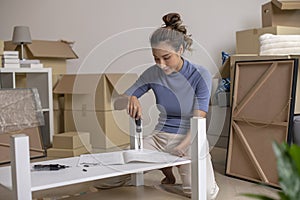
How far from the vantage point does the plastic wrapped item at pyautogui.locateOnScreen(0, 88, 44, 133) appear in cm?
246

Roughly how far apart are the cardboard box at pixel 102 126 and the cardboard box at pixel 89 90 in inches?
1.9

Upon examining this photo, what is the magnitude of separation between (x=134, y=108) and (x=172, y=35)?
1.06 feet

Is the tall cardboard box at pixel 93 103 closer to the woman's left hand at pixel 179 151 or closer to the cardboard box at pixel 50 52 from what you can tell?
the cardboard box at pixel 50 52

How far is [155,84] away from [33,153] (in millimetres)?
1218

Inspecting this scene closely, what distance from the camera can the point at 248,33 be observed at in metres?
2.38

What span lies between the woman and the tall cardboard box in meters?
0.45

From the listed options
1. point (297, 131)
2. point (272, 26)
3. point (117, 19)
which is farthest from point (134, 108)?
point (117, 19)

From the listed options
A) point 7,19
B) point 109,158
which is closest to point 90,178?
point 109,158

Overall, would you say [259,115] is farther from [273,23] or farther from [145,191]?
[273,23]

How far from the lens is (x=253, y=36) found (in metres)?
2.36

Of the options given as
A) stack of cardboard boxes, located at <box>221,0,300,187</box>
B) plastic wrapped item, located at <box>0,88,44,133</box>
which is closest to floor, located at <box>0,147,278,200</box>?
stack of cardboard boxes, located at <box>221,0,300,187</box>

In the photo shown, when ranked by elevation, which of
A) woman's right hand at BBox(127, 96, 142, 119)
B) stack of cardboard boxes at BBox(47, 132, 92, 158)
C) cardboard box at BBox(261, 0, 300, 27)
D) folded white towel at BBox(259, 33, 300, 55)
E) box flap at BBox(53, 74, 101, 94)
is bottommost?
stack of cardboard boxes at BBox(47, 132, 92, 158)

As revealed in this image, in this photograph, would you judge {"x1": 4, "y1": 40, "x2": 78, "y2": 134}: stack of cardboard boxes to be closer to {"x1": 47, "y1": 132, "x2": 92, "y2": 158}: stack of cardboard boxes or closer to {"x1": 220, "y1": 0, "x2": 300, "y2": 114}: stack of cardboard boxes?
{"x1": 47, "y1": 132, "x2": 92, "y2": 158}: stack of cardboard boxes

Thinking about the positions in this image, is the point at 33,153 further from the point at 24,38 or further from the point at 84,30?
the point at 84,30
